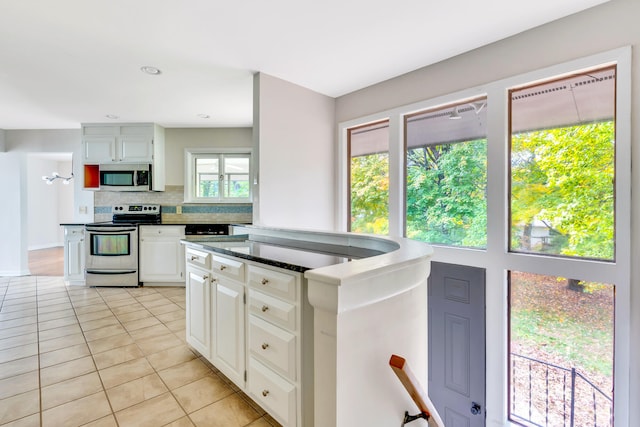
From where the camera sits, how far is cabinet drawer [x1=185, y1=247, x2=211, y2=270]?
208 cm

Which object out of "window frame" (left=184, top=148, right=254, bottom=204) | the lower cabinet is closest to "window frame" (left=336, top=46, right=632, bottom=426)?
the lower cabinet

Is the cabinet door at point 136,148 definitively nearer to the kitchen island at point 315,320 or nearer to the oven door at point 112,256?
the oven door at point 112,256

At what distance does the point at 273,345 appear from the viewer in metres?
1.54

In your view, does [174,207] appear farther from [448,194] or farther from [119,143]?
[448,194]

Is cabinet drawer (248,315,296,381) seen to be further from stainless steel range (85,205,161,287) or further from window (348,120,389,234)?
stainless steel range (85,205,161,287)

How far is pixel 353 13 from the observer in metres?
2.02

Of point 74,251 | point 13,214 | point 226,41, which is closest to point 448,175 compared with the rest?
point 226,41

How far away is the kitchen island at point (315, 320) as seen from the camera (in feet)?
3.15

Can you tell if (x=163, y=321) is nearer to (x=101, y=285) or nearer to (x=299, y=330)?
(x=101, y=285)

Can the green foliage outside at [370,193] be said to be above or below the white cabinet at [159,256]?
above

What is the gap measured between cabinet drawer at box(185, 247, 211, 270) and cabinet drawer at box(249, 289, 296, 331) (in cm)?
55

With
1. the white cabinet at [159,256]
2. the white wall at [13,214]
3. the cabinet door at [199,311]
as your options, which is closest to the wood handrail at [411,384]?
the cabinet door at [199,311]

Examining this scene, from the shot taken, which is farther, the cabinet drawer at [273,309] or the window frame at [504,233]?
the window frame at [504,233]

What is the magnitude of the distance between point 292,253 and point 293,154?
5.45 ft
